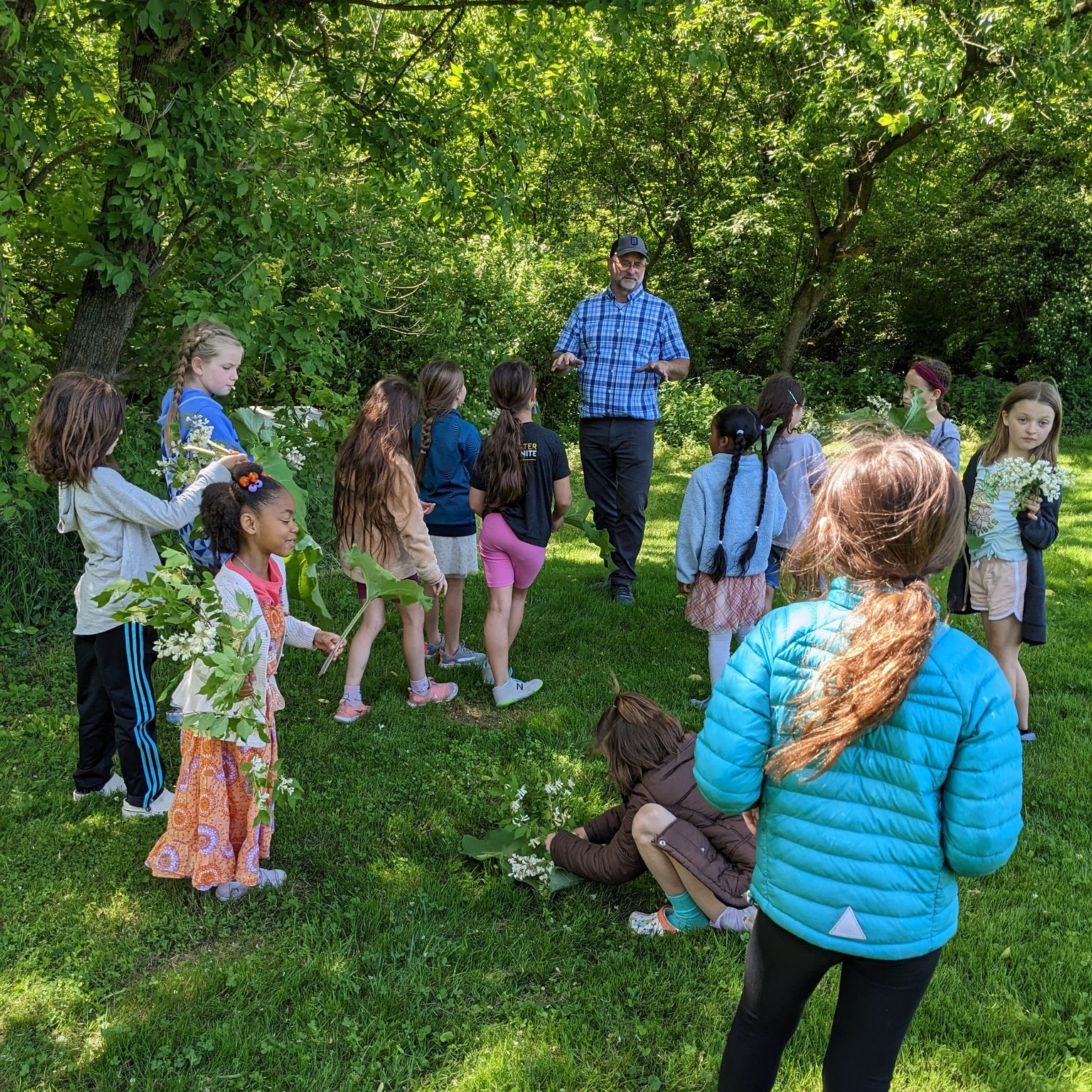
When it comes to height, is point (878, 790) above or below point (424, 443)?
below

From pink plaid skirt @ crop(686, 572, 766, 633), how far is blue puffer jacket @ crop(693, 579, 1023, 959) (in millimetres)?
2788

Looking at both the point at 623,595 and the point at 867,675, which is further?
the point at 623,595

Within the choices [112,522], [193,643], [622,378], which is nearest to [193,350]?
[112,522]

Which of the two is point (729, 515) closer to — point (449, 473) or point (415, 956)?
point (449, 473)

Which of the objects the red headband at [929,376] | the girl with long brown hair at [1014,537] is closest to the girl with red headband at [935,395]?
the red headband at [929,376]

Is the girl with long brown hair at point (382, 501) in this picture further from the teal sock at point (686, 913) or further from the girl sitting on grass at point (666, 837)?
the teal sock at point (686, 913)

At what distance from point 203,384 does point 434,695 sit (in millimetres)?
2055

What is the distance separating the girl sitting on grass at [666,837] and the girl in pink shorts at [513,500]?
1.80m

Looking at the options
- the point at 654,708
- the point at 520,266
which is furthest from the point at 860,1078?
the point at 520,266

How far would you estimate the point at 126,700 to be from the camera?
12.4ft

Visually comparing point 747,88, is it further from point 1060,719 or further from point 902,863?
point 902,863

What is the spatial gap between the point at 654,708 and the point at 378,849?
4.42 feet

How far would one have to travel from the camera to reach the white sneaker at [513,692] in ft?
16.7

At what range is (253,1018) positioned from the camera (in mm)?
2844
